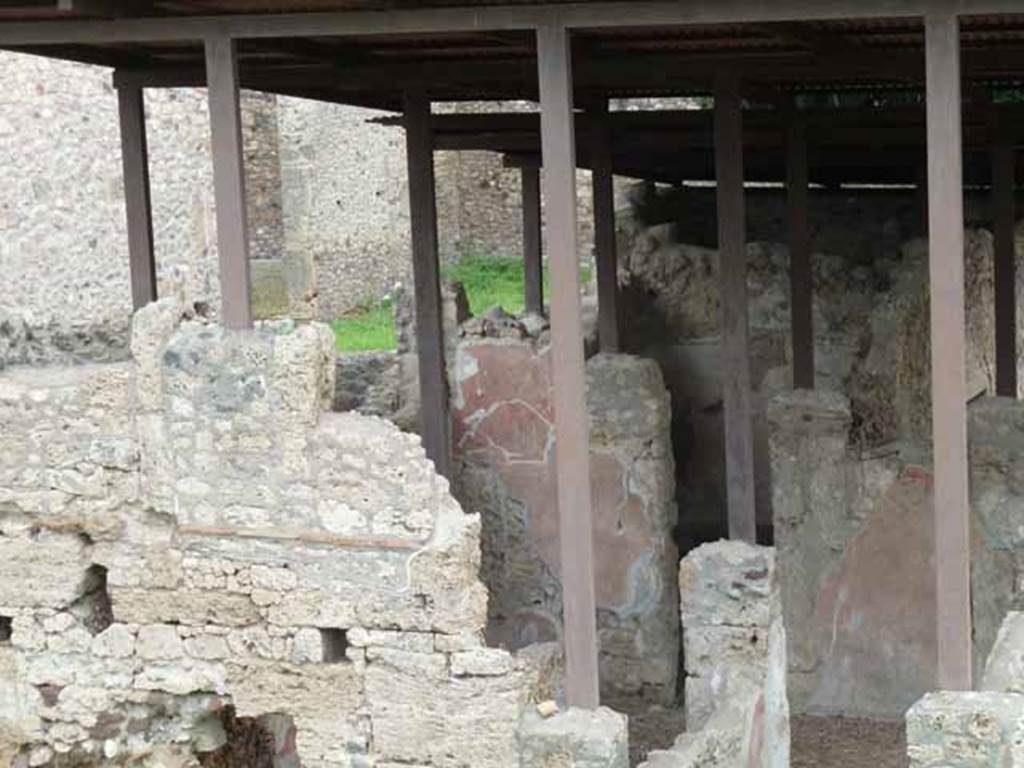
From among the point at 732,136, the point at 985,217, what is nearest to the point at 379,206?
the point at 985,217

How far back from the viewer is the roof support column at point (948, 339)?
609 centimetres

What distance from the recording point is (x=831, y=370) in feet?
38.0

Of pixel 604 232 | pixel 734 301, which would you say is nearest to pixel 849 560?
pixel 604 232

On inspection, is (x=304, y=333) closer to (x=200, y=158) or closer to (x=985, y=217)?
(x=985, y=217)

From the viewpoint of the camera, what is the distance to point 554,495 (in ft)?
34.7

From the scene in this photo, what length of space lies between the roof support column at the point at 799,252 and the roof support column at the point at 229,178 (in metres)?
4.01

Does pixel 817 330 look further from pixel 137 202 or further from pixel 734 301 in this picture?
pixel 137 202

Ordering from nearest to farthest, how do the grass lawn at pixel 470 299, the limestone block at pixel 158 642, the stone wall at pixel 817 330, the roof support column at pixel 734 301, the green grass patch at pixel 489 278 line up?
1. the limestone block at pixel 158 642
2. the roof support column at pixel 734 301
3. the stone wall at pixel 817 330
4. the grass lawn at pixel 470 299
5. the green grass patch at pixel 489 278

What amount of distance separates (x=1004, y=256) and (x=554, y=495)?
2983 millimetres

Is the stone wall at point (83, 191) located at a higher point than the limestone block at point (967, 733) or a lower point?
higher

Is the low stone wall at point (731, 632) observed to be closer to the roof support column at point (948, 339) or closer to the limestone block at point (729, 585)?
the limestone block at point (729, 585)

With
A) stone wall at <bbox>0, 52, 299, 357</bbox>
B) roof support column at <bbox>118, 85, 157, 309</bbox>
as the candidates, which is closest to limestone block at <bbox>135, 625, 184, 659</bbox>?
roof support column at <bbox>118, 85, 157, 309</bbox>

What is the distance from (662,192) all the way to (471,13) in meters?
8.28

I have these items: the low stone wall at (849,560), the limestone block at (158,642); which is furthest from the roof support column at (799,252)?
the limestone block at (158,642)
